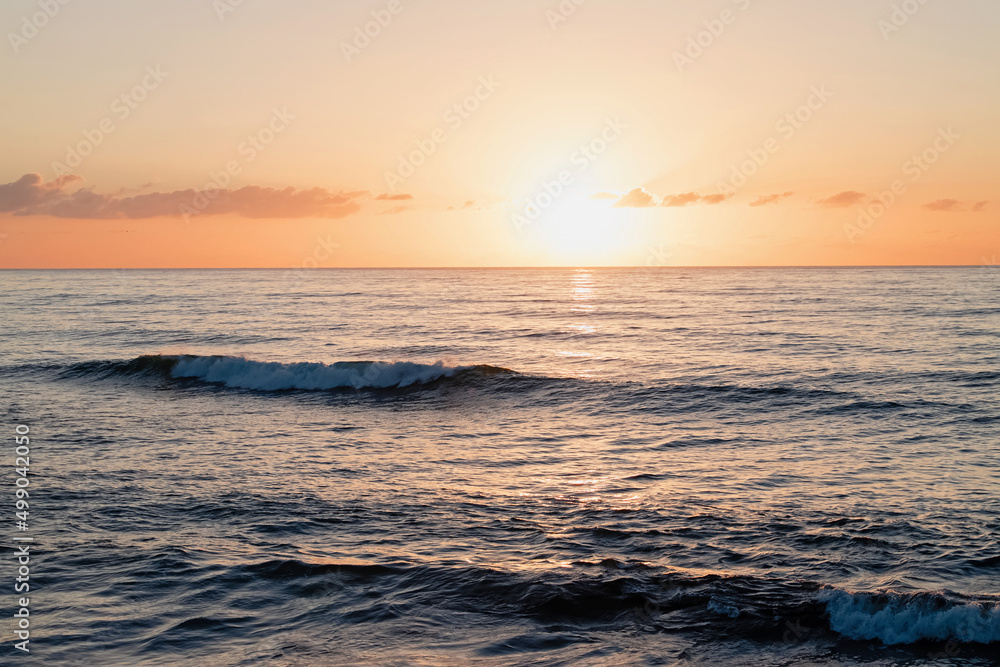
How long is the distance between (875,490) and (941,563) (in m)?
3.22

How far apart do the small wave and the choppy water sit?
140mm

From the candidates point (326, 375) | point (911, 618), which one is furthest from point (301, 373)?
point (911, 618)

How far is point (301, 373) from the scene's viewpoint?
2703 cm

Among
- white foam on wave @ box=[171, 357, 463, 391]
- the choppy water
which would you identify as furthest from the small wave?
the choppy water

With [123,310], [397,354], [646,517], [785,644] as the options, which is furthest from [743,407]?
[123,310]

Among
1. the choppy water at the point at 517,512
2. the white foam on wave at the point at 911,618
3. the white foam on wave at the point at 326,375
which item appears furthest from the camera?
the white foam on wave at the point at 326,375

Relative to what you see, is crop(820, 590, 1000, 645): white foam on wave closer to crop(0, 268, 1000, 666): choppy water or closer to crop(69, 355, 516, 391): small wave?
crop(0, 268, 1000, 666): choppy water

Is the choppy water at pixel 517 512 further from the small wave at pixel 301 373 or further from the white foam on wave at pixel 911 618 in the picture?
the small wave at pixel 301 373

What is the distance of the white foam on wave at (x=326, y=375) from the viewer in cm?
2647

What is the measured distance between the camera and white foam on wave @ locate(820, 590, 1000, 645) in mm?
7496

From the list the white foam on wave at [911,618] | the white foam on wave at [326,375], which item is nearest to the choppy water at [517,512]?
the white foam on wave at [911,618]

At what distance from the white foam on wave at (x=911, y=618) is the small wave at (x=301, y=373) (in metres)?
19.0

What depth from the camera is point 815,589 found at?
8.50m

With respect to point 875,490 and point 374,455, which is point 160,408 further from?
point 875,490
